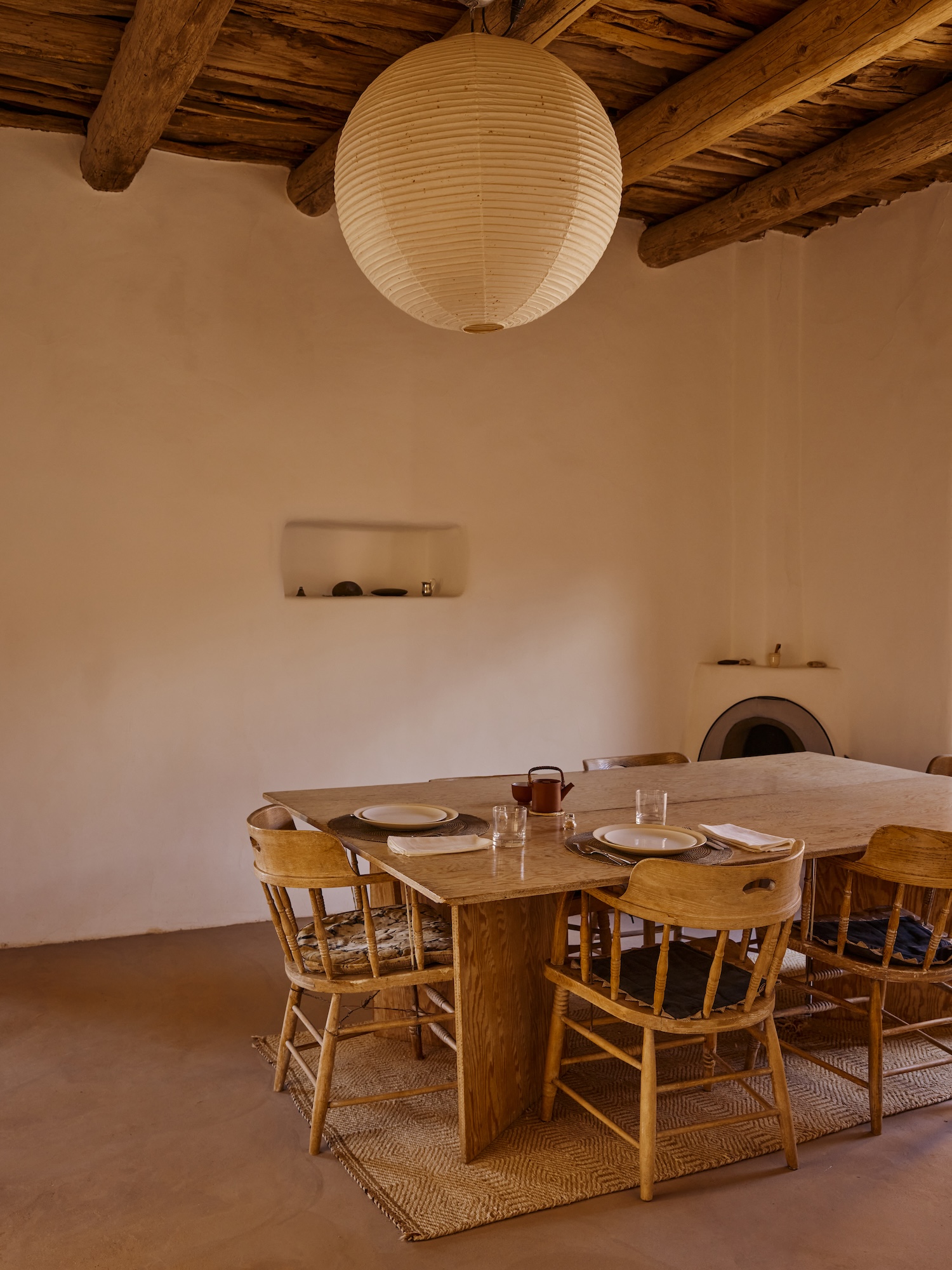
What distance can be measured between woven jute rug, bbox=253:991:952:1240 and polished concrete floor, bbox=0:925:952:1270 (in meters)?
0.05

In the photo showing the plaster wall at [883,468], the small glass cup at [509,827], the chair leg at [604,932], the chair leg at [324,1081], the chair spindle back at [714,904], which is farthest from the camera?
the plaster wall at [883,468]

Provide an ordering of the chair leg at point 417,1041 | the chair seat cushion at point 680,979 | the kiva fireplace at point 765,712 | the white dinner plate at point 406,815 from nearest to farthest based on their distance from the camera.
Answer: the chair seat cushion at point 680,979 → the white dinner plate at point 406,815 → the chair leg at point 417,1041 → the kiva fireplace at point 765,712

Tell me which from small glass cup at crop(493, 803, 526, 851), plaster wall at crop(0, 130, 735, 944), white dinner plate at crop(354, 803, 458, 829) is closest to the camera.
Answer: small glass cup at crop(493, 803, 526, 851)

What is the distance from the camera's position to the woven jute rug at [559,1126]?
7.53 ft

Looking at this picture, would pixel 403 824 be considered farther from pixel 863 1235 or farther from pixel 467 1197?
pixel 863 1235

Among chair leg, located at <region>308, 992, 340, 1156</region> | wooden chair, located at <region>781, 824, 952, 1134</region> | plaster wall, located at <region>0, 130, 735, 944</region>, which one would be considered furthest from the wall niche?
wooden chair, located at <region>781, 824, 952, 1134</region>

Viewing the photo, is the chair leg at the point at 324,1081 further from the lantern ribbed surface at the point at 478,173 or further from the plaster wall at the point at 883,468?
the plaster wall at the point at 883,468

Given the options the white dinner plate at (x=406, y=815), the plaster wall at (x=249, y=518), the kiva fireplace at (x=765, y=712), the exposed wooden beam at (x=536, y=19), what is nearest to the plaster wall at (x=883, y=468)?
the kiva fireplace at (x=765, y=712)

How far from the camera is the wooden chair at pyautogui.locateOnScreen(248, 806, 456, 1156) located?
2.43 meters

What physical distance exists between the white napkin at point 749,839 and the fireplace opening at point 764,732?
234 centimetres

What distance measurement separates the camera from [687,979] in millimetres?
2523

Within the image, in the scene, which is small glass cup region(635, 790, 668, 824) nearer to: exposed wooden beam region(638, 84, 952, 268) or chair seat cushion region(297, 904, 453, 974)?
chair seat cushion region(297, 904, 453, 974)

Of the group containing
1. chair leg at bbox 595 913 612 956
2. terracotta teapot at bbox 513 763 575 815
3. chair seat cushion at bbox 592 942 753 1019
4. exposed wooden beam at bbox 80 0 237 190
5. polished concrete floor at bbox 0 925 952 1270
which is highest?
exposed wooden beam at bbox 80 0 237 190

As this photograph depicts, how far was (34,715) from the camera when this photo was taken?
3994 millimetres
